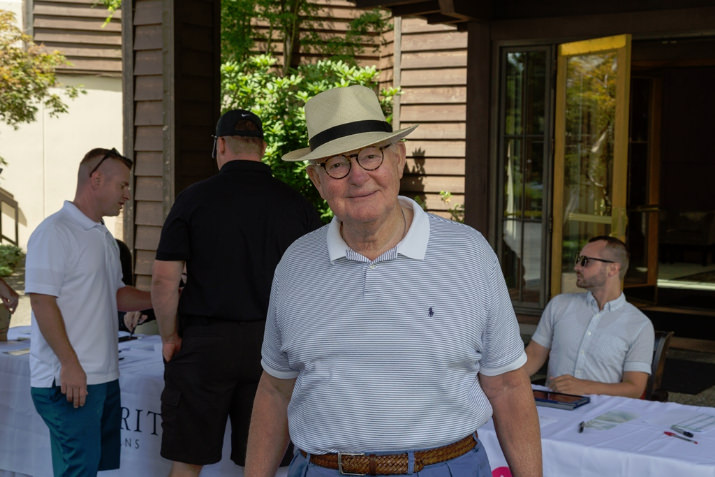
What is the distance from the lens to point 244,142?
147 inches

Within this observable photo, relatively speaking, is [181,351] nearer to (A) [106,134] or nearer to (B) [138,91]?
(B) [138,91]

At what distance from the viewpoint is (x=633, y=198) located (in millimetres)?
11711

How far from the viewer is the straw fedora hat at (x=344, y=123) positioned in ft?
6.73

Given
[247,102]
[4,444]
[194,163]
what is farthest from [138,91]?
[247,102]

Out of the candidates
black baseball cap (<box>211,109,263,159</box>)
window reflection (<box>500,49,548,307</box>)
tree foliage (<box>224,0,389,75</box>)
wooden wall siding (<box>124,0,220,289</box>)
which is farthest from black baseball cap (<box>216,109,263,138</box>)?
tree foliage (<box>224,0,389,75</box>)

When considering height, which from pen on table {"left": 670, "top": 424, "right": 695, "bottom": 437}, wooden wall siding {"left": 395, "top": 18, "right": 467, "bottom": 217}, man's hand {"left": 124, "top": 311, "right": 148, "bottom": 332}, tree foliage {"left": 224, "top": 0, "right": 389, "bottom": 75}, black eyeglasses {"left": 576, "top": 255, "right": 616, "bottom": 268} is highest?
tree foliage {"left": 224, "top": 0, "right": 389, "bottom": 75}

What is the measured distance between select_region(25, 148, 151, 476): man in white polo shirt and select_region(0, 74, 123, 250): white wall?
35.0 ft

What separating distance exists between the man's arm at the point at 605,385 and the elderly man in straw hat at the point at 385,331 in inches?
68.2

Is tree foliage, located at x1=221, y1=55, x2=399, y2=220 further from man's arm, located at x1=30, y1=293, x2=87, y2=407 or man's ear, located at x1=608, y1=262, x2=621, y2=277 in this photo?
man's arm, located at x1=30, y1=293, x2=87, y2=407

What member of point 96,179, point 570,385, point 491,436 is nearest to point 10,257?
point 96,179

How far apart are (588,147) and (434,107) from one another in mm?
3753

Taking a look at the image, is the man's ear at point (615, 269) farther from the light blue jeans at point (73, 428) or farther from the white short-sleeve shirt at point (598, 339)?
the light blue jeans at point (73, 428)

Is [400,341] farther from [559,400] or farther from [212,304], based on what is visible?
[212,304]

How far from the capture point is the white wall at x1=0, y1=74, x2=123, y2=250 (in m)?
14.3
